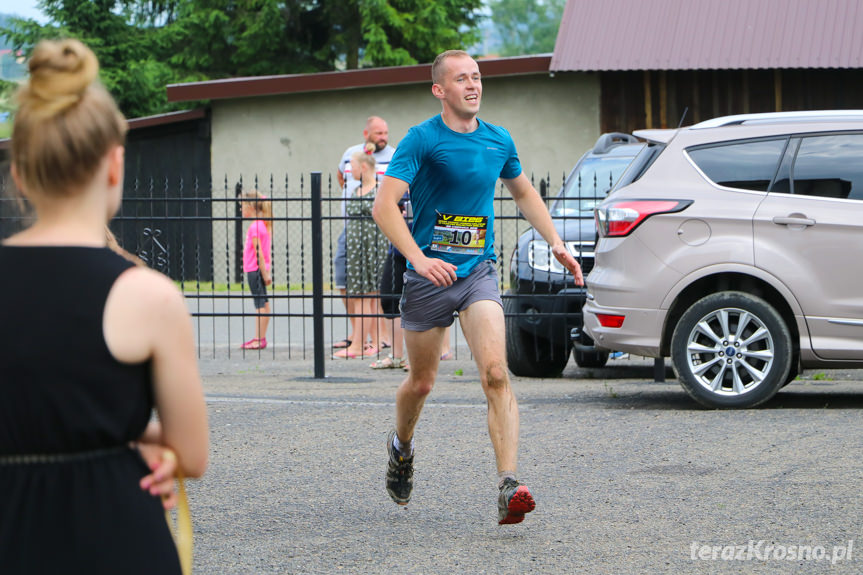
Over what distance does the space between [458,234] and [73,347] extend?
145 inches

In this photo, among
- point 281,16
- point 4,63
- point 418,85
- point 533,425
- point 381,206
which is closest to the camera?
point 4,63

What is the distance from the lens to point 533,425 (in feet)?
26.6

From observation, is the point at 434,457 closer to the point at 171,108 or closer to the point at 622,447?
the point at 622,447

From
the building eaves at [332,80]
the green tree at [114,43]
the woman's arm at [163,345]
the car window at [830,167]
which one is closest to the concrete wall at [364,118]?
the building eaves at [332,80]

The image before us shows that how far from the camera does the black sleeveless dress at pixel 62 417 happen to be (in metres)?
2.11

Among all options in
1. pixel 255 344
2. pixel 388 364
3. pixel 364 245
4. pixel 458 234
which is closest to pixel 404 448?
pixel 458 234

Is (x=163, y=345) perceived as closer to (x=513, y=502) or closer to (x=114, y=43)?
(x=513, y=502)

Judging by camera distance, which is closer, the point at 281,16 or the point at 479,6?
the point at 281,16

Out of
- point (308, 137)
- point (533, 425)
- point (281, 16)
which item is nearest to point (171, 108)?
point (281, 16)

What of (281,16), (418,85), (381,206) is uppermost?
(281,16)

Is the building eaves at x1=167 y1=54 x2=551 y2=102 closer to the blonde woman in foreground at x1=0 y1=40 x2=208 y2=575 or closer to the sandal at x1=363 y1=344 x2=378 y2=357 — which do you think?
the sandal at x1=363 y1=344 x2=378 y2=357

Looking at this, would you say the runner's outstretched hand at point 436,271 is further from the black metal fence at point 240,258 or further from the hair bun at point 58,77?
the hair bun at point 58,77

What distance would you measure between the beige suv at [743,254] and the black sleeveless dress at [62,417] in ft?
21.9

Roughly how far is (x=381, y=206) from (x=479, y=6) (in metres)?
35.9
